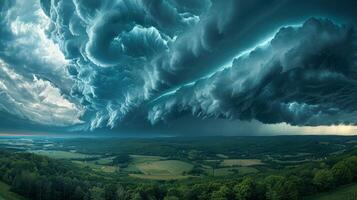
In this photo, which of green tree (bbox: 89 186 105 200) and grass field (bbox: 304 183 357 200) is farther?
green tree (bbox: 89 186 105 200)

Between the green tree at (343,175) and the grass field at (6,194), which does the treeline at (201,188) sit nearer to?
the green tree at (343,175)

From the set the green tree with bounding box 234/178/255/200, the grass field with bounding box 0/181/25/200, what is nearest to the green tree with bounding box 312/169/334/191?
the green tree with bounding box 234/178/255/200

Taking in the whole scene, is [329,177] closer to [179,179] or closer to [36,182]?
[179,179]

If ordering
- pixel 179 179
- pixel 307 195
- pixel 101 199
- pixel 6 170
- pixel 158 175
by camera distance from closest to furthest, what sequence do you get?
1. pixel 307 195
2. pixel 101 199
3. pixel 6 170
4. pixel 179 179
5. pixel 158 175

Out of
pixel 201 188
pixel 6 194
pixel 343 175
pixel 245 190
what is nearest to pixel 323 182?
pixel 343 175

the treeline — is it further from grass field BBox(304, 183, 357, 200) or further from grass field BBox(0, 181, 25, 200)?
grass field BBox(304, 183, 357, 200)

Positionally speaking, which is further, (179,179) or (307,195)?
(179,179)

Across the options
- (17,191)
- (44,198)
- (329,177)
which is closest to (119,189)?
(44,198)

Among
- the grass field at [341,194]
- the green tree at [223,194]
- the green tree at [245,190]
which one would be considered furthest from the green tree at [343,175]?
the green tree at [223,194]
